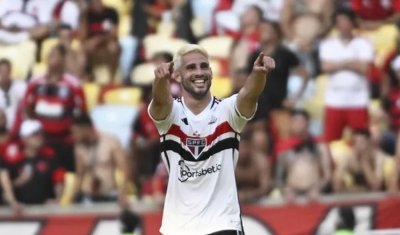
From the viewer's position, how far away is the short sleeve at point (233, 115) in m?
7.52

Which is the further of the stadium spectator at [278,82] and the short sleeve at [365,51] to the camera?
the short sleeve at [365,51]

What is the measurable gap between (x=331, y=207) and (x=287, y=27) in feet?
13.3

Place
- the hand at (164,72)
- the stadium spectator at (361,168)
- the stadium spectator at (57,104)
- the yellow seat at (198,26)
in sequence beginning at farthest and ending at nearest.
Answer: the yellow seat at (198,26)
the stadium spectator at (57,104)
the stadium spectator at (361,168)
the hand at (164,72)

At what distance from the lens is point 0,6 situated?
55.0ft

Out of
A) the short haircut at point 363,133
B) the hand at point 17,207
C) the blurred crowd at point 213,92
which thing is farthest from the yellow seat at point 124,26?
the short haircut at point 363,133

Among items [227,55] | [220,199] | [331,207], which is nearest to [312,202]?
[331,207]

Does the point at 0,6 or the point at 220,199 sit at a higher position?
the point at 0,6

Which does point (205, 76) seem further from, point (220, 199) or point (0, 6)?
point (0, 6)

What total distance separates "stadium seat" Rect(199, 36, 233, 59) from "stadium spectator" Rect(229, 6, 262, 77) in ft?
0.79

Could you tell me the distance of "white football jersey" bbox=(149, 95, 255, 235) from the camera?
7.47m

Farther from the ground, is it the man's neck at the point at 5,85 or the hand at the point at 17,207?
the man's neck at the point at 5,85

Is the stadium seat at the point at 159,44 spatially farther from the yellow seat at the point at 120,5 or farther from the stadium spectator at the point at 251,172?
the stadium spectator at the point at 251,172

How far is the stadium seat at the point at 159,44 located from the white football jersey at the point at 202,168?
24.0 ft

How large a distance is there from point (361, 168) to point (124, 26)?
5295mm
